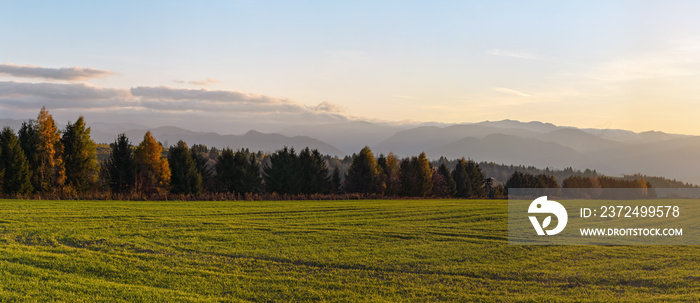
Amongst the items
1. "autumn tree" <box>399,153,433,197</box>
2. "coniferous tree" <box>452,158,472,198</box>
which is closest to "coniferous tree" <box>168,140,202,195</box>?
"autumn tree" <box>399,153,433,197</box>

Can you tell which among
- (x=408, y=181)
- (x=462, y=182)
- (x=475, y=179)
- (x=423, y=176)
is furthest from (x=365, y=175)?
(x=475, y=179)

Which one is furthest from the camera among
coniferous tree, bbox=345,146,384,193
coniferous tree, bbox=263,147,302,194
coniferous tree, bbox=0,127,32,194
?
coniferous tree, bbox=345,146,384,193

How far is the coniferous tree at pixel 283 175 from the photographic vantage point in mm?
68625

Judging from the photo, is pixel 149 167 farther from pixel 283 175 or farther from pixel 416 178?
pixel 416 178

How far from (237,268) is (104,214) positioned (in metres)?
19.7

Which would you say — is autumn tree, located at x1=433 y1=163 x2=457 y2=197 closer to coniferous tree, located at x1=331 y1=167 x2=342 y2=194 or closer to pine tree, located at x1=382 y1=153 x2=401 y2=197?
pine tree, located at x1=382 y1=153 x2=401 y2=197

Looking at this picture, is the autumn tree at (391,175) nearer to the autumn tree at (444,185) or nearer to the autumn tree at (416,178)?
the autumn tree at (416,178)

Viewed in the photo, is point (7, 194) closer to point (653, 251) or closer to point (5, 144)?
point (5, 144)

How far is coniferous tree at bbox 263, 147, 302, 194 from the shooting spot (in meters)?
68.6

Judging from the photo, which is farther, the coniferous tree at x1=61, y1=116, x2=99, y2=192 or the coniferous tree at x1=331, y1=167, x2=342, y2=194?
the coniferous tree at x1=331, y1=167, x2=342, y2=194

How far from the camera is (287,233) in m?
24.9

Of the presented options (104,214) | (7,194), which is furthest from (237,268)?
(7,194)

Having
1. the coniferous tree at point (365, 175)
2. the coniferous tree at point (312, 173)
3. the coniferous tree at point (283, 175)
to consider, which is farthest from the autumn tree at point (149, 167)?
the coniferous tree at point (365, 175)

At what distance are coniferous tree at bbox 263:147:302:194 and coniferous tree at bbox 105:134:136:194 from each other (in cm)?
1861
